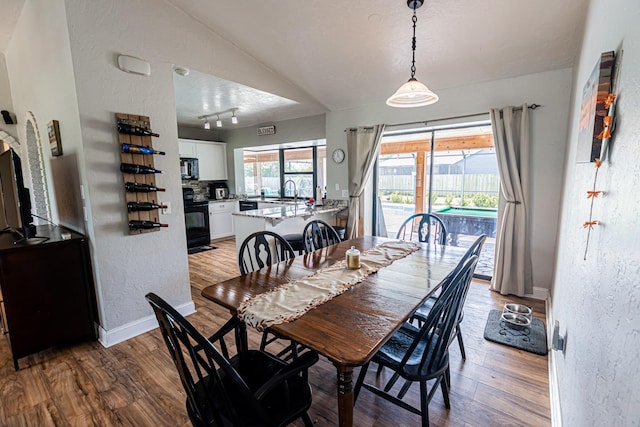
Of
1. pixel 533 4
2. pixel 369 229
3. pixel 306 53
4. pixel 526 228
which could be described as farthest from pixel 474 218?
pixel 306 53

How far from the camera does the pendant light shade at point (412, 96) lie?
6.49 ft

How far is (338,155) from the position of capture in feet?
15.0

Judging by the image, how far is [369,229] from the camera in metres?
4.66

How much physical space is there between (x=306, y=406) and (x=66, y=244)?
232cm

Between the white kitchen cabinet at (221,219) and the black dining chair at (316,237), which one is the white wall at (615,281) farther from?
the white kitchen cabinet at (221,219)

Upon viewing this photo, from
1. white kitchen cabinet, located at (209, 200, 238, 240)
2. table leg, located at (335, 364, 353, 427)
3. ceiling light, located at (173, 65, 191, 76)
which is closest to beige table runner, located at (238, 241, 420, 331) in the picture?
table leg, located at (335, 364, 353, 427)

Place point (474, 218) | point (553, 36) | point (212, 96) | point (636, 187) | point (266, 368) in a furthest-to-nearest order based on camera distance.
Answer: point (474, 218), point (212, 96), point (553, 36), point (266, 368), point (636, 187)

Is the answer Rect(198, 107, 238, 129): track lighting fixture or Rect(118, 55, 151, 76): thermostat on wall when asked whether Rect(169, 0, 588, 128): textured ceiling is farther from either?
Rect(198, 107, 238, 129): track lighting fixture

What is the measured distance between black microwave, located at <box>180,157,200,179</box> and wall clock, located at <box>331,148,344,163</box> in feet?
9.59

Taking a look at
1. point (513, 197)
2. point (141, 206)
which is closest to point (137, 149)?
point (141, 206)

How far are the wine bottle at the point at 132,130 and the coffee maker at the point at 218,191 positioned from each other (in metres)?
3.90

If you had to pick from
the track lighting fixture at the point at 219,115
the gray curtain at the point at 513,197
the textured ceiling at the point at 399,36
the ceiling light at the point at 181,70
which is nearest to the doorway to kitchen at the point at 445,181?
the gray curtain at the point at 513,197

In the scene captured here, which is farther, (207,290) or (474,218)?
(474,218)

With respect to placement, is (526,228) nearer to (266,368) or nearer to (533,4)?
(533,4)
